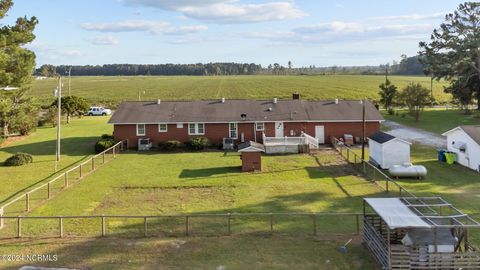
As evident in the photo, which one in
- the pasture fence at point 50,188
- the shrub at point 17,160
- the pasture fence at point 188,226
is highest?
the shrub at point 17,160

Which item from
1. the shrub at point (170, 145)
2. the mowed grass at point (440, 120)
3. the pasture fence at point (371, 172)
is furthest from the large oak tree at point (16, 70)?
the mowed grass at point (440, 120)

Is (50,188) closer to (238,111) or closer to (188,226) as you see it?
(188,226)

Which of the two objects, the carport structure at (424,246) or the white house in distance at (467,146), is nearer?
the carport structure at (424,246)

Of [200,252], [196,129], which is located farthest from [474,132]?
[200,252]

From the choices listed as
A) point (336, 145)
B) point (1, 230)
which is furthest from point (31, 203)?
point (336, 145)

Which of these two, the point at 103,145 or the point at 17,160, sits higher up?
the point at 103,145

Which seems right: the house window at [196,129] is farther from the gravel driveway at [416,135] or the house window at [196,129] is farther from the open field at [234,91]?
the open field at [234,91]

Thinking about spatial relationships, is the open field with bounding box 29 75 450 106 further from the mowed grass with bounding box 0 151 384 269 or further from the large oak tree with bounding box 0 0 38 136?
the mowed grass with bounding box 0 151 384 269
